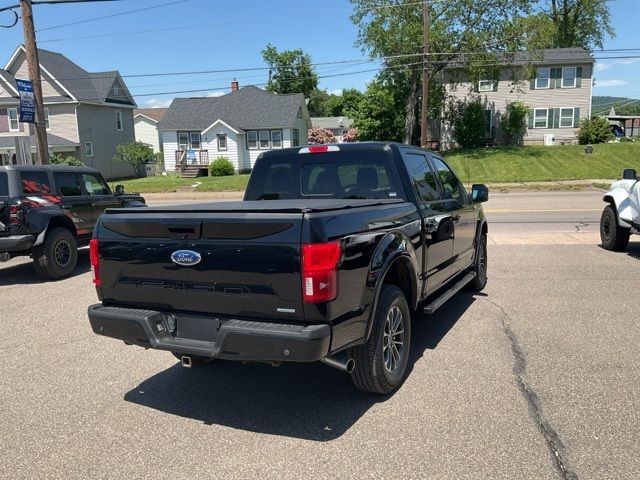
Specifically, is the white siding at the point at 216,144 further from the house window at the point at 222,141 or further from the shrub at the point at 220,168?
the shrub at the point at 220,168

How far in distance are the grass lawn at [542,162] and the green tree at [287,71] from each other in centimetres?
4936

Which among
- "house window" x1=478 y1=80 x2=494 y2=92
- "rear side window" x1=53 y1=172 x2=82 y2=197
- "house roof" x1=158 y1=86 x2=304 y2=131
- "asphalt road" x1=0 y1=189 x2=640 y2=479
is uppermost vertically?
"house window" x1=478 y1=80 x2=494 y2=92

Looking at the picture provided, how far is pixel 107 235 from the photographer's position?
403cm

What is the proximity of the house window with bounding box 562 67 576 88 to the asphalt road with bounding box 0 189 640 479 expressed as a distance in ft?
132

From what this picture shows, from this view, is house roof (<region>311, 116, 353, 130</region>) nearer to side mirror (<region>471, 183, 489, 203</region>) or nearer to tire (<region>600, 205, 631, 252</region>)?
tire (<region>600, 205, 631, 252</region>)

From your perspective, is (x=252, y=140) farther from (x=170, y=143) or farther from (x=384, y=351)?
(x=384, y=351)

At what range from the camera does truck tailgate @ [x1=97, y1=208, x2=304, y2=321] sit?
11.1ft

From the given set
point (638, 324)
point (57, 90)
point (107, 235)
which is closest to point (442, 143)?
point (57, 90)

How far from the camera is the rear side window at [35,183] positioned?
28.6 feet

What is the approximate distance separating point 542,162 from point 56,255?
30272 mm

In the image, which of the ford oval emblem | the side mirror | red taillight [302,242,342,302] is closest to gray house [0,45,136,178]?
the side mirror

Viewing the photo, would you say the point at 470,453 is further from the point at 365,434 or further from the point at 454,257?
the point at 454,257

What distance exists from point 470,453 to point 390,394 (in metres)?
0.96

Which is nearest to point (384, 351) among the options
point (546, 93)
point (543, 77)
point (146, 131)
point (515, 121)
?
point (515, 121)
